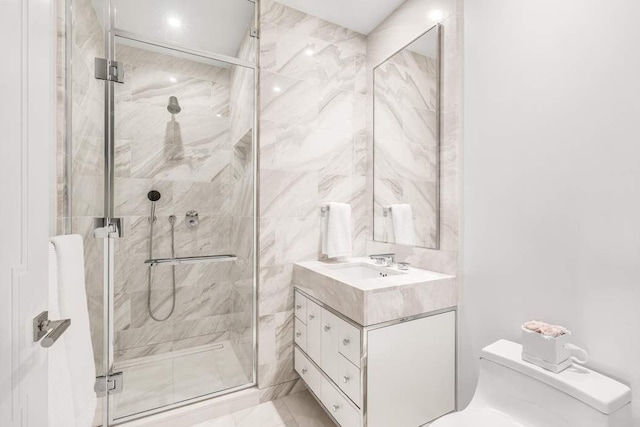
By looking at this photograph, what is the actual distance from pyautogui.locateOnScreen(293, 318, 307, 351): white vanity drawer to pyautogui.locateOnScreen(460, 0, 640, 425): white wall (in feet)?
2.96

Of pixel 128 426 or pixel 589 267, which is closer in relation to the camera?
pixel 589 267

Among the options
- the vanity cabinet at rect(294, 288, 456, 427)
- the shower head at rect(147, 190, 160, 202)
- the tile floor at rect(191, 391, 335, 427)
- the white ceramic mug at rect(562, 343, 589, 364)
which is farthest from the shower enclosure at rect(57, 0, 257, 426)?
the white ceramic mug at rect(562, 343, 589, 364)

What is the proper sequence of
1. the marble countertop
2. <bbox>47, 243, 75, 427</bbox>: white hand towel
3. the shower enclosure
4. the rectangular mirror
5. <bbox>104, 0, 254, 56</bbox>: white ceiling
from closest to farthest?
<bbox>47, 243, 75, 427</bbox>: white hand towel → the marble countertop → the shower enclosure → <bbox>104, 0, 254, 56</bbox>: white ceiling → the rectangular mirror

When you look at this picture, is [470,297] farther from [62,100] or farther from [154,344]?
[62,100]

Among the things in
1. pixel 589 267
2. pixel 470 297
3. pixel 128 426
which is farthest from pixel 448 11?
pixel 128 426

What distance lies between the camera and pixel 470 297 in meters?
1.48

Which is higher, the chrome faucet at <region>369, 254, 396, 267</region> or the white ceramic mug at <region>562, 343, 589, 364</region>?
the chrome faucet at <region>369, 254, 396, 267</region>

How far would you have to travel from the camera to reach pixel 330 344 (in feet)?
4.95

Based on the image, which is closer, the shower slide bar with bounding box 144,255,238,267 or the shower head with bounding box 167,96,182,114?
the shower head with bounding box 167,96,182,114

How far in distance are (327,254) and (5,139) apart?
5.28 feet

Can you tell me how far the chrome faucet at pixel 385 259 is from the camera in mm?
1853

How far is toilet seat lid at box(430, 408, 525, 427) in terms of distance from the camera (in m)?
1.03

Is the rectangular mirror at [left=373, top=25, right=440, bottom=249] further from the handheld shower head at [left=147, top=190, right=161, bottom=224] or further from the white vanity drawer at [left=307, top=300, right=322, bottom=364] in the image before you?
the handheld shower head at [left=147, top=190, right=161, bottom=224]

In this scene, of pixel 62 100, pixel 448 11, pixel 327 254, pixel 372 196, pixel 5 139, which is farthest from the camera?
pixel 372 196
